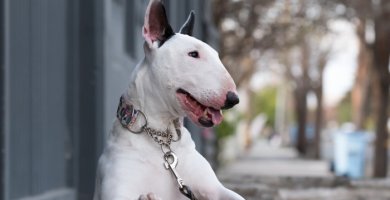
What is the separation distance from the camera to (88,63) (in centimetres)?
619

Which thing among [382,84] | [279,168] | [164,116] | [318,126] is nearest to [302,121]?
[318,126]

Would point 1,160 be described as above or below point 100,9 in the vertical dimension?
below

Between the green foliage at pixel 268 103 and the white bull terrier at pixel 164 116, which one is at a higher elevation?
the white bull terrier at pixel 164 116

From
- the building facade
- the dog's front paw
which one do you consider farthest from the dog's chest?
the building facade

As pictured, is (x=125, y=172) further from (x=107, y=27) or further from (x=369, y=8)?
(x=369, y=8)

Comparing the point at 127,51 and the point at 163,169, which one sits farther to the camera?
the point at 127,51

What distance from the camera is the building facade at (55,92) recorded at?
15.7 feet

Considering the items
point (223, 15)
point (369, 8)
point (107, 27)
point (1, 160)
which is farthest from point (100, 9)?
point (223, 15)

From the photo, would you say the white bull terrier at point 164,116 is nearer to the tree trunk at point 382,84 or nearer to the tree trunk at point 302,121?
the tree trunk at point 382,84

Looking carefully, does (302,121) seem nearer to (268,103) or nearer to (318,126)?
(318,126)

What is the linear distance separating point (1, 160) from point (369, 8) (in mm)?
14103

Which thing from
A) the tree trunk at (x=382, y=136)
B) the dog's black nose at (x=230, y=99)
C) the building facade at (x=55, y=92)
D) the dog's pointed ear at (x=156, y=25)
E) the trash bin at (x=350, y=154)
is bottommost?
the trash bin at (x=350, y=154)

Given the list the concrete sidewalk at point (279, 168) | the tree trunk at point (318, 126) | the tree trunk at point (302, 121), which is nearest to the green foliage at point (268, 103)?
the tree trunk at point (302, 121)

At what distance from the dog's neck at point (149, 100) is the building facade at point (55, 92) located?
3.29ft
